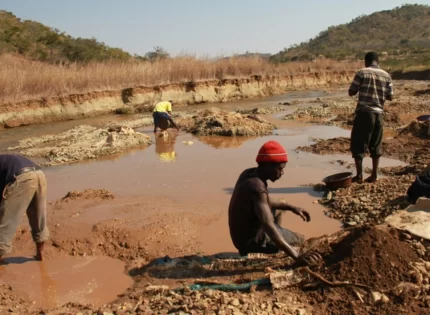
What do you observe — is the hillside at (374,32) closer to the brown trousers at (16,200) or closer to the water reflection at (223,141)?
the water reflection at (223,141)

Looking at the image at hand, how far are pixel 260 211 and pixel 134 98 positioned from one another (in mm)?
17528

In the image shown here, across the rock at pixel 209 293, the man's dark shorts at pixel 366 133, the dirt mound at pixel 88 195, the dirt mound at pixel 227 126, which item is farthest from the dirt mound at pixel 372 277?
the dirt mound at pixel 227 126

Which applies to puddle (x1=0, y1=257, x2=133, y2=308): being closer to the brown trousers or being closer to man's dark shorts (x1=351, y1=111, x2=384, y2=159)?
the brown trousers

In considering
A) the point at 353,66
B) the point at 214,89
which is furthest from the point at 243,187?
the point at 353,66

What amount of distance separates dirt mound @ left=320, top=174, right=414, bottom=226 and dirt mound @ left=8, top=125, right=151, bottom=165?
6.06 meters

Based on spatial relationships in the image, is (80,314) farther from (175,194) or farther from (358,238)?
(175,194)

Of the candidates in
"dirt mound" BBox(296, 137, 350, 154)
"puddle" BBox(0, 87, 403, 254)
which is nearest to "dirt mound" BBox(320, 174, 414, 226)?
"puddle" BBox(0, 87, 403, 254)

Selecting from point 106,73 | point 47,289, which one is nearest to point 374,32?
point 106,73

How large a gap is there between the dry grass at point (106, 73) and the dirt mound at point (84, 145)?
4.61m

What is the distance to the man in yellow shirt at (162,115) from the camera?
12.9 metres

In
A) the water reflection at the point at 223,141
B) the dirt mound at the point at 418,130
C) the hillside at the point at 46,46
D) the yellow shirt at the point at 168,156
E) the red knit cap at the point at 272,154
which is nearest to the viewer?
the red knit cap at the point at 272,154

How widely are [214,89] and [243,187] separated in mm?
20751

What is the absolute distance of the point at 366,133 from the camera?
6.24 metres

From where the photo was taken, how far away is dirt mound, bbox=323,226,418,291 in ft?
10.1
